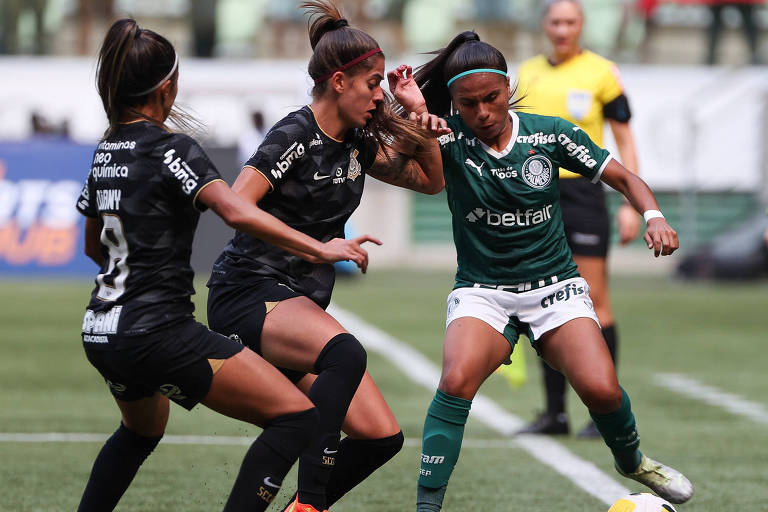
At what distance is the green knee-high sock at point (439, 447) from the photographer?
16.2ft

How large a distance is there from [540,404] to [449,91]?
3975 mm

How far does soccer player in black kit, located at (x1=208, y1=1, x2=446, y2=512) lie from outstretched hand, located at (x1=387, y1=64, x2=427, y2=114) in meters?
0.12

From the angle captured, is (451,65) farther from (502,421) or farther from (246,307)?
(502,421)

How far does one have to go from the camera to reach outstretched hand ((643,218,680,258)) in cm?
491

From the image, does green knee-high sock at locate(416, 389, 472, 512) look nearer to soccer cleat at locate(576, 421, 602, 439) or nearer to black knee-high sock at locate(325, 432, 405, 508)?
black knee-high sock at locate(325, 432, 405, 508)

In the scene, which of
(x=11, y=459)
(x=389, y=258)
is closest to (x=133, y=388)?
(x=11, y=459)

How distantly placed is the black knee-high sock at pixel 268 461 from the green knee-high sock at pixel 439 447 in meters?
0.81

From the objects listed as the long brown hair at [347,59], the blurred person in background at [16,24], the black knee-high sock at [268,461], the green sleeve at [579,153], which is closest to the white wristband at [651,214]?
the green sleeve at [579,153]

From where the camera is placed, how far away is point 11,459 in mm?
6555

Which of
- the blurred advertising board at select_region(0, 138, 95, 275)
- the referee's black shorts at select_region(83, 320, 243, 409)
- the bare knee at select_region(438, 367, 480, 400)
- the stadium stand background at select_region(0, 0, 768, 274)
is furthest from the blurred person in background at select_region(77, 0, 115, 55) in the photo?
the referee's black shorts at select_region(83, 320, 243, 409)

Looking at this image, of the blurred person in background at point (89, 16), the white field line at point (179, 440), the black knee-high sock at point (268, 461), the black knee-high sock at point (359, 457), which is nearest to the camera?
the black knee-high sock at point (268, 461)

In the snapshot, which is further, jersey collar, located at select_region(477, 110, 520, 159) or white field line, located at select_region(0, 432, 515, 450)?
white field line, located at select_region(0, 432, 515, 450)

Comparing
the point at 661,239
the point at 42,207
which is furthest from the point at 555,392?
the point at 42,207

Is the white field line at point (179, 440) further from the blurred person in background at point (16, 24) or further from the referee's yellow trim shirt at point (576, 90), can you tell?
the blurred person in background at point (16, 24)
